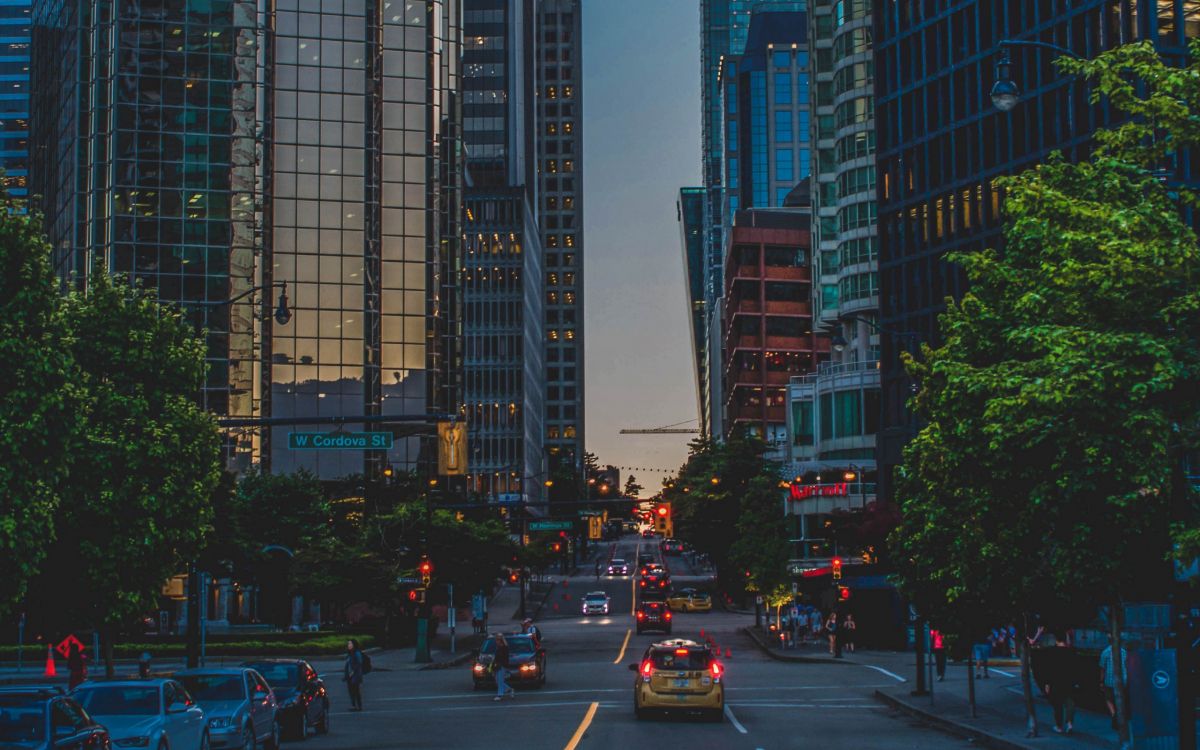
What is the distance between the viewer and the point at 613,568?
14662cm

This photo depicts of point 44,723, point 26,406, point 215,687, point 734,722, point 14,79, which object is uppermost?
point 14,79

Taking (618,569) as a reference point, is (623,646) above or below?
below

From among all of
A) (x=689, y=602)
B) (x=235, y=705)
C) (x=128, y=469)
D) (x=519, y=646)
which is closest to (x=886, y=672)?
(x=519, y=646)

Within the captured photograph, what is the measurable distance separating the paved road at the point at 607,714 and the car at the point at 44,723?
338 inches

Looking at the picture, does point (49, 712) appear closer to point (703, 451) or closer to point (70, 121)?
point (70, 121)

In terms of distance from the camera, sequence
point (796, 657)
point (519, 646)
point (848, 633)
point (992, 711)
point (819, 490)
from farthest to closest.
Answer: point (819, 490) < point (848, 633) < point (796, 657) < point (519, 646) < point (992, 711)

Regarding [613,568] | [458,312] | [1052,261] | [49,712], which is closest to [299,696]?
[49,712]

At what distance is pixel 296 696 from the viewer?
2995 cm

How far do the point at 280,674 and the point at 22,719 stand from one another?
12547 millimetres

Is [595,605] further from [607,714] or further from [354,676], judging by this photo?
[607,714]

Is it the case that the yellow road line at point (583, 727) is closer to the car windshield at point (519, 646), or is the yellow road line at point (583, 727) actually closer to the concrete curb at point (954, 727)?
the car windshield at point (519, 646)

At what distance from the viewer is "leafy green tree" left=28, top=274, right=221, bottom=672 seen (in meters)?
29.6

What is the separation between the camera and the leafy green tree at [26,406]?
2017cm

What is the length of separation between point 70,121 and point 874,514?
6254cm
